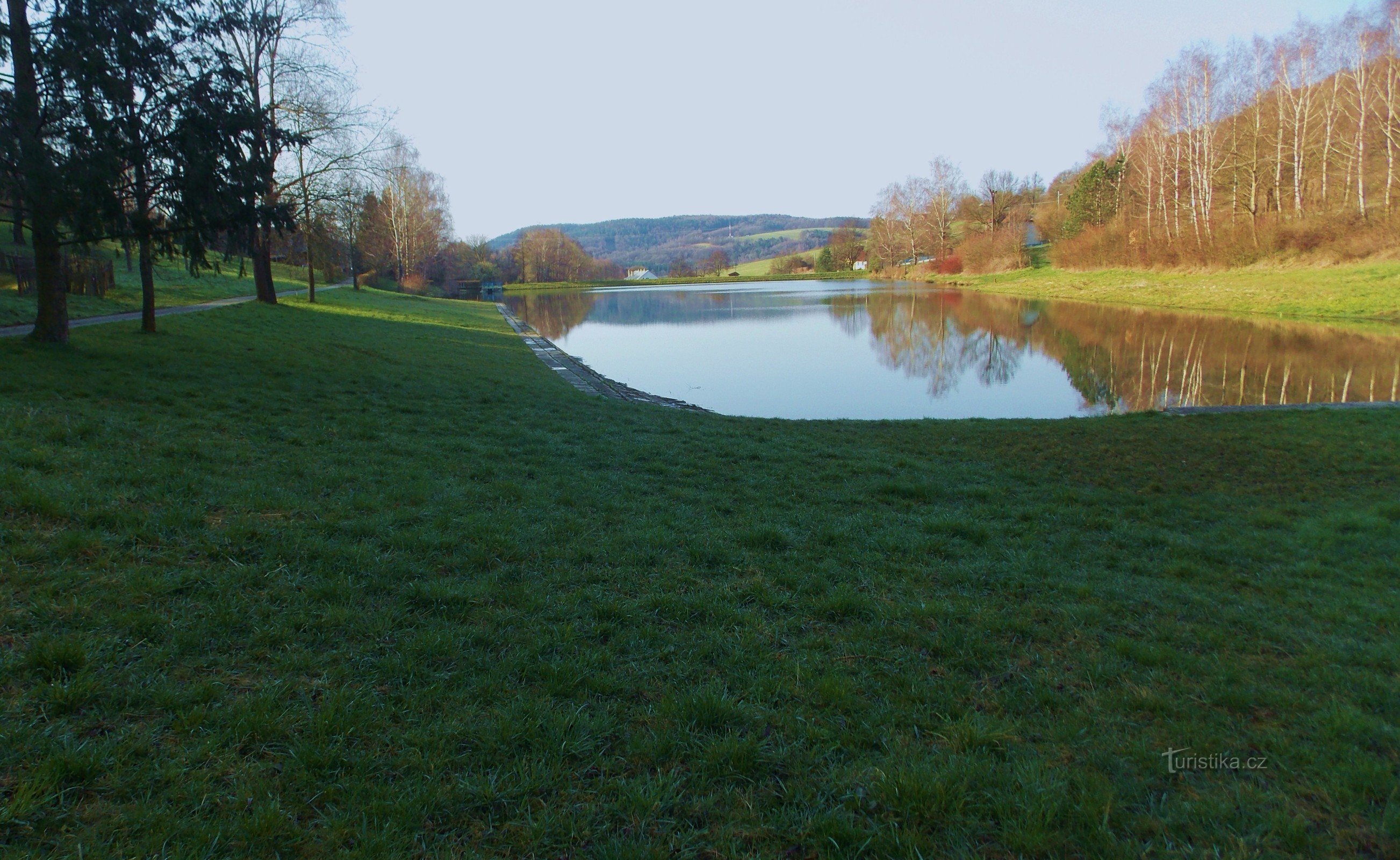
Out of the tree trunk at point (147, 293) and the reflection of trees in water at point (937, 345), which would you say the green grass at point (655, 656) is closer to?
the tree trunk at point (147, 293)

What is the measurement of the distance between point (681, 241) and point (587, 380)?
7077 inches

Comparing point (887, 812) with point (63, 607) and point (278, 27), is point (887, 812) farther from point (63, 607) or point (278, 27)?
point (278, 27)

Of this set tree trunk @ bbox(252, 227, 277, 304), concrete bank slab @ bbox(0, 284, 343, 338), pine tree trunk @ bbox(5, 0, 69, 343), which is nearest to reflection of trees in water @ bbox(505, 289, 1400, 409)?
tree trunk @ bbox(252, 227, 277, 304)

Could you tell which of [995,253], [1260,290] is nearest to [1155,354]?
[1260,290]

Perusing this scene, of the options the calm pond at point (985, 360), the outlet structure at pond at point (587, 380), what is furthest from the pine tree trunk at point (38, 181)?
the calm pond at point (985, 360)

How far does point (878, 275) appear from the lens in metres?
82.3

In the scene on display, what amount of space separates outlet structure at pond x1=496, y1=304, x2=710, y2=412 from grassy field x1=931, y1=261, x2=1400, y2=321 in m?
24.8

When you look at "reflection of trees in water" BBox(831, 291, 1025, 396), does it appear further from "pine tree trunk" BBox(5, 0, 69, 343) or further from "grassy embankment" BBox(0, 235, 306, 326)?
"grassy embankment" BBox(0, 235, 306, 326)

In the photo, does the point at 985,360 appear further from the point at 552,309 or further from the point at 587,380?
the point at 552,309

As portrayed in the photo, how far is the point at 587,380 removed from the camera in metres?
16.4

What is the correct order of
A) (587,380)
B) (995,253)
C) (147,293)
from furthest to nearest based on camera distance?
(995,253), (587,380), (147,293)

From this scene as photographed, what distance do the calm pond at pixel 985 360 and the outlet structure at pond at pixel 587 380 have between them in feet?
3.08

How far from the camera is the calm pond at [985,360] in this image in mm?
14235

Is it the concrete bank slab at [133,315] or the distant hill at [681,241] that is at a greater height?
the distant hill at [681,241]
